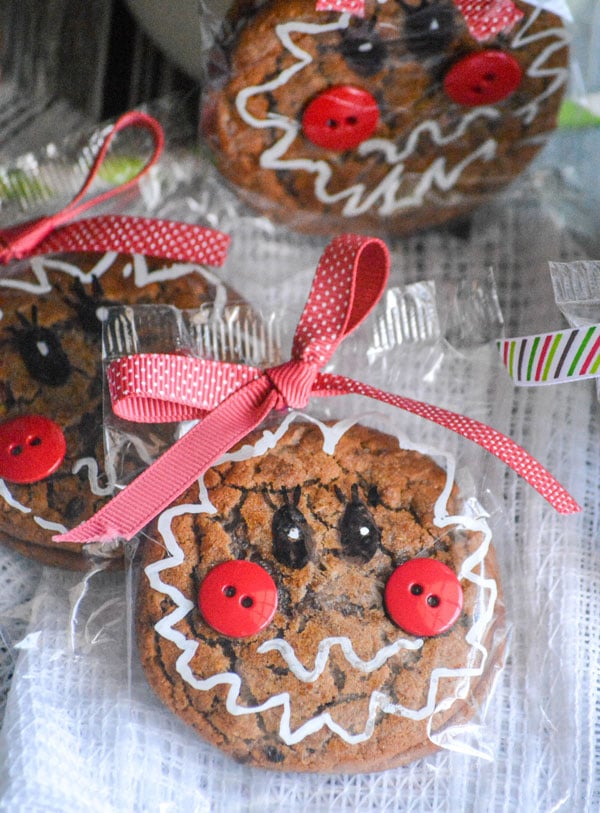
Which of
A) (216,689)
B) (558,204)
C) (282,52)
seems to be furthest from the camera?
(558,204)

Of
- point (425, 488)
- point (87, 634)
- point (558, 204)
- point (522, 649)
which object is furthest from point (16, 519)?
point (558, 204)

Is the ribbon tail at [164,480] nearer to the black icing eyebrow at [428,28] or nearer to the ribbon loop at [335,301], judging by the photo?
the ribbon loop at [335,301]

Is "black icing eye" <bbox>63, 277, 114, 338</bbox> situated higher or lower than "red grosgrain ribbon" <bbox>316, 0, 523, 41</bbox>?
lower

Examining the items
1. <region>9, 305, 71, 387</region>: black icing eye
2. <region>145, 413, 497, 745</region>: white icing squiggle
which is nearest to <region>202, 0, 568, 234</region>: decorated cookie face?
<region>9, 305, 71, 387</region>: black icing eye

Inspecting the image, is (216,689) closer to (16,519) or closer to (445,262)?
(16,519)

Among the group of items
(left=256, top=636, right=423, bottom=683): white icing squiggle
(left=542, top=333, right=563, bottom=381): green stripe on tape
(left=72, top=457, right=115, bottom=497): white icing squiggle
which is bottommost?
(left=256, top=636, right=423, bottom=683): white icing squiggle

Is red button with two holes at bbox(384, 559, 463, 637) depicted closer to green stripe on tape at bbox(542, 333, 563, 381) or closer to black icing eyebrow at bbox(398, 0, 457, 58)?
green stripe on tape at bbox(542, 333, 563, 381)
